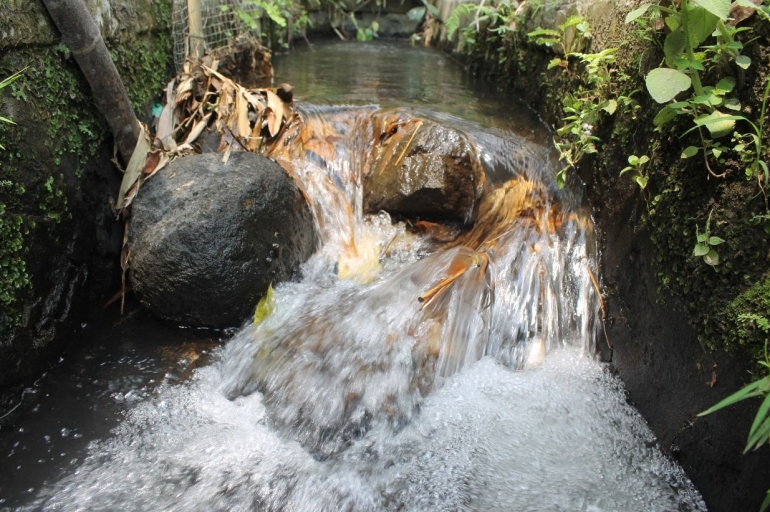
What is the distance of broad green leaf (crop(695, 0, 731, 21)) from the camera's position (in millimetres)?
1950

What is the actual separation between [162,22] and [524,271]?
141 inches

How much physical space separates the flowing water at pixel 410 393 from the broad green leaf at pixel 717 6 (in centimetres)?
163

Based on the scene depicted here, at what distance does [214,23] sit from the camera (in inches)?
225

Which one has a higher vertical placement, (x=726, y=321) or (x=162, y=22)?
(x=162, y=22)

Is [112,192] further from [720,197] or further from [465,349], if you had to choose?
[720,197]

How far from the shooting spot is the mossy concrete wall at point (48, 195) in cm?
269

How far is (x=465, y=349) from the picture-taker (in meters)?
3.09

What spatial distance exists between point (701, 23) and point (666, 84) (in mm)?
260

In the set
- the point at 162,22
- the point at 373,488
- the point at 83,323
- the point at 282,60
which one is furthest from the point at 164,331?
the point at 282,60

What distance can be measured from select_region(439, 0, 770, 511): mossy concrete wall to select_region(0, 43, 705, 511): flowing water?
0.16 m

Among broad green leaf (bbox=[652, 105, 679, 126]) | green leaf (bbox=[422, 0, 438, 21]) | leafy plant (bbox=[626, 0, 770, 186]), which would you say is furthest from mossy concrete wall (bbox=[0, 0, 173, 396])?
green leaf (bbox=[422, 0, 438, 21])

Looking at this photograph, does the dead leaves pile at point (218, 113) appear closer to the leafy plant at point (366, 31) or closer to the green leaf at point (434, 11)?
the green leaf at point (434, 11)

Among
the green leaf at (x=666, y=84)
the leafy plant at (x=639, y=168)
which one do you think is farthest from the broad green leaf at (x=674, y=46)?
the leafy plant at (x=639, y=168)

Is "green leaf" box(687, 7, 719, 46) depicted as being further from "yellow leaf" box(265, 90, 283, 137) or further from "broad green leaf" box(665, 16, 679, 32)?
"yellow leaf" box(265, 90, 283, 137)
